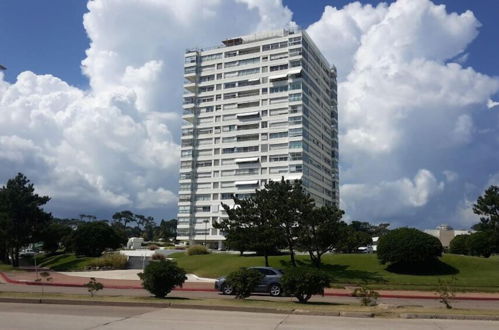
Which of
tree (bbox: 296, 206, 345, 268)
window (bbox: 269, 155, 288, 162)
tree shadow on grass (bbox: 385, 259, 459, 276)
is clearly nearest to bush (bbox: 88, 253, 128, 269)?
tree (bbox: 296, 206, 345, 268)

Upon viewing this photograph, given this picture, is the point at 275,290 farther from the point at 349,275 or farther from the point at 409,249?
the point at 409,249

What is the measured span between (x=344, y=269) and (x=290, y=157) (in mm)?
63168

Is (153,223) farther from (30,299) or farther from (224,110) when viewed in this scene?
(30,299)

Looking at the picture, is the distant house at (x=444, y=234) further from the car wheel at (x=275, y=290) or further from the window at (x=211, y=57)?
the car wheel at (x=275, y=290)

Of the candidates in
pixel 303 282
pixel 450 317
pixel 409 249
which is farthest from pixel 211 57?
pixel 450 317

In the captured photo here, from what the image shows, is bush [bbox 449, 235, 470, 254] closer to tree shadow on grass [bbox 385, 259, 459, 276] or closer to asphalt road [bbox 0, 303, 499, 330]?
tree shadow on grass [bbox 385, 259, 459, 276]

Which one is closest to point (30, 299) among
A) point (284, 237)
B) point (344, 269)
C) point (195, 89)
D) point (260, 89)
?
point (284, 237)

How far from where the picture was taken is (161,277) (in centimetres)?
1859

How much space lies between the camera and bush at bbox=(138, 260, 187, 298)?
61.1 ft

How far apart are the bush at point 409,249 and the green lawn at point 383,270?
1.08m

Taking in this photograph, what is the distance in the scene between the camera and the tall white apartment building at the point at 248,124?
→ 103 metres

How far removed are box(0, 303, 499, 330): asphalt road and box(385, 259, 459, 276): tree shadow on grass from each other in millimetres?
22118

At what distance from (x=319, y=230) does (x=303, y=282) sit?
1862cm

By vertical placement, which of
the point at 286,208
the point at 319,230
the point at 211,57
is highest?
the point at 211,57
